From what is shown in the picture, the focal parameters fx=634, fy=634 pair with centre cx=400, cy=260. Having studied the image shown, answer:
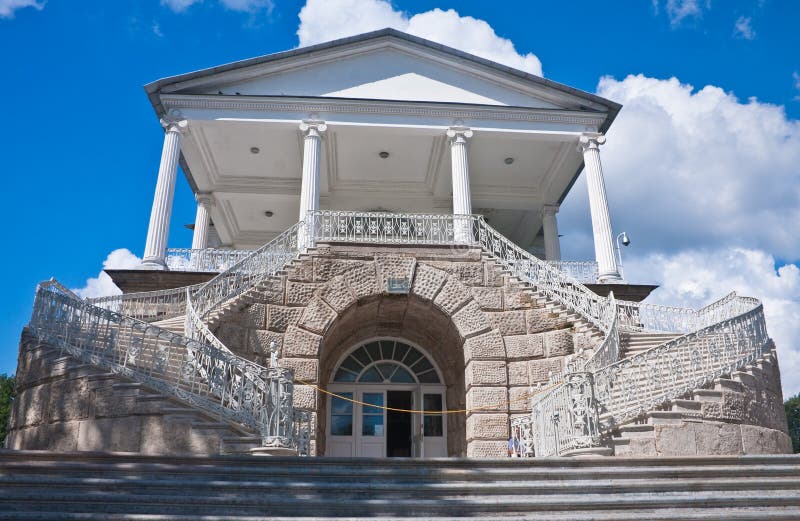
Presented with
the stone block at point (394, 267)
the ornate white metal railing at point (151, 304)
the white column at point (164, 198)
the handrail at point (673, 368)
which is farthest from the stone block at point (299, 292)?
the handrail at point (673, 368)

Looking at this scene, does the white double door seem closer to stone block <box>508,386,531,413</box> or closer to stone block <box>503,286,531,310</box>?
stone block <box>508,386,531,413</box>

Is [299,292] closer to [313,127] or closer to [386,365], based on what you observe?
[386,365]

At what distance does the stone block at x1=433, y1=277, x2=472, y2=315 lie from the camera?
45.1ft

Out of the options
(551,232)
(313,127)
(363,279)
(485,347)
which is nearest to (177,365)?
(363,279)

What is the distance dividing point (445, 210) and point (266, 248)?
1163 cm

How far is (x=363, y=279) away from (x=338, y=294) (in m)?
0.65

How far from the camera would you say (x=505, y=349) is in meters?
13.4

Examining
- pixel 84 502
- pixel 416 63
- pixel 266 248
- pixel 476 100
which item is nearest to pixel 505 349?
pixel 266 248

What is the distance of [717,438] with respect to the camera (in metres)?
10.2

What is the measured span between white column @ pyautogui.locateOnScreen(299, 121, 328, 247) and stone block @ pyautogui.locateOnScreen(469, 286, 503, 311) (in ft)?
15.2

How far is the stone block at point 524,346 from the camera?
43.9ft

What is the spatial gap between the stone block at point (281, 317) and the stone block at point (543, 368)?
16.3 feet

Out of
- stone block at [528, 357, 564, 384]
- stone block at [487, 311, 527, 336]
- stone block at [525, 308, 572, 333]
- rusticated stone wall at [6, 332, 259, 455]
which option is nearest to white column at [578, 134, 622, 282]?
stone block at [525, 308, 572, 333]

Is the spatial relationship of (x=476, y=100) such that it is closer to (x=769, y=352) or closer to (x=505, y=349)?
(x=505, y=349)
